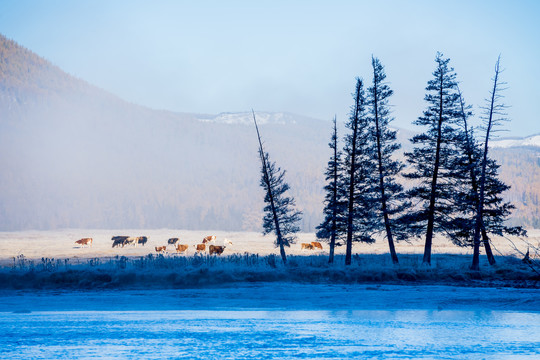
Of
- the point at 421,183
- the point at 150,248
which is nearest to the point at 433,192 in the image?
the point at 421,183

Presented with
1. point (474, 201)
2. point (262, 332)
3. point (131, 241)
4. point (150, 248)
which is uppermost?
point (474, 201)

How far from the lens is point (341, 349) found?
9586 mm

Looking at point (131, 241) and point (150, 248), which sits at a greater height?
point (131, 241)

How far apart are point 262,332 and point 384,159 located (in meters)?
24.0

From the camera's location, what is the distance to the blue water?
935 centimetres

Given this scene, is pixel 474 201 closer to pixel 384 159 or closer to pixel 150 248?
pixel 384 159

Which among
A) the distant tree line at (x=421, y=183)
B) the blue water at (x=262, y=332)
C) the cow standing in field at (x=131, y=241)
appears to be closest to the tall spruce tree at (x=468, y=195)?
the distant tree line at (x=421, y=183)

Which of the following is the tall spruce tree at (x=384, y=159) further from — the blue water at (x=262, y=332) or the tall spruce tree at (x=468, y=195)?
the blue water at (x=262, y=332)

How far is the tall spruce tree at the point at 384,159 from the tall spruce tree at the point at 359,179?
0.47m

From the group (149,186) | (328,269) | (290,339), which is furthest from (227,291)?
(149,186)

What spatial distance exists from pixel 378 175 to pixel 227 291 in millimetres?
17141

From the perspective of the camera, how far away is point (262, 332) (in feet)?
36.9

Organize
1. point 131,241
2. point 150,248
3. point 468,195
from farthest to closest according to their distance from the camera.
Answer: point 131,241, point 150,248, point 468,195

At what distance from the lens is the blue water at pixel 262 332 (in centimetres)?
935
